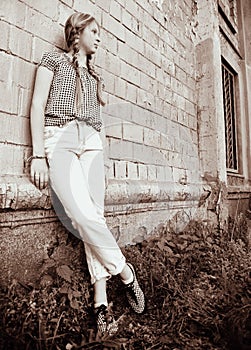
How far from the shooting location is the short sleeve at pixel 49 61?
196 cm

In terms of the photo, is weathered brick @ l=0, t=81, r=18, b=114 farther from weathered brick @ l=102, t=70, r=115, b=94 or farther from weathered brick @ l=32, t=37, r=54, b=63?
weathered brick @ l=102, t=70, r=115, b=94

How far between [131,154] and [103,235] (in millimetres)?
1267

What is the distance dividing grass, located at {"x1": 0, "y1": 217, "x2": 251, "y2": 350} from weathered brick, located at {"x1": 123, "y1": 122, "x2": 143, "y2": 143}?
1.05m

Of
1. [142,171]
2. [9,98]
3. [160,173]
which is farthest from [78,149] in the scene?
[160,173]

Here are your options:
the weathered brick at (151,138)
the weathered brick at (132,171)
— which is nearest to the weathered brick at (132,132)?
the weathered brick at (151,138)

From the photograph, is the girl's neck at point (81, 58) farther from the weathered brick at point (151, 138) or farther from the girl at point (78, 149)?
the weathered brick at point (151, 138)

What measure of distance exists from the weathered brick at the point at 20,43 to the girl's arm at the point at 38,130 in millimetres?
202

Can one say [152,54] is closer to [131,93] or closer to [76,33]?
[131,93]

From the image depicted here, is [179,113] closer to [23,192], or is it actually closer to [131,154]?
[131,154]

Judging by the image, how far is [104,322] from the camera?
1764 millimetres

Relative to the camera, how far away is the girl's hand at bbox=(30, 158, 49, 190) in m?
1.87

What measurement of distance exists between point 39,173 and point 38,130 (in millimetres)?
273

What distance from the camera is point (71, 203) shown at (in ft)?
6.13

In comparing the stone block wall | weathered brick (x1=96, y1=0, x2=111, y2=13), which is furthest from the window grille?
weathered brick (x1=96, y1=0, x2=111, y2=13)
